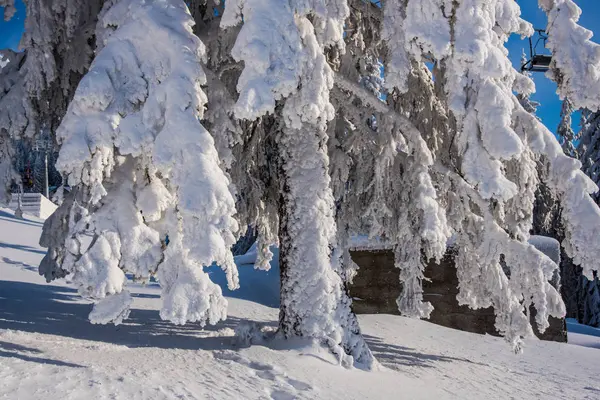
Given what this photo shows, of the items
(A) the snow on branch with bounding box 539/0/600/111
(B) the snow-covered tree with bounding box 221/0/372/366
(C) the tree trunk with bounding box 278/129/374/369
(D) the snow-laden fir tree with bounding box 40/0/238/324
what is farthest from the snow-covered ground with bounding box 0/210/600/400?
(A) the snow on branch with bounding box 539/0/600/111

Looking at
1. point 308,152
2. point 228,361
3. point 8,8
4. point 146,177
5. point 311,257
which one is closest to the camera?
point 146,177

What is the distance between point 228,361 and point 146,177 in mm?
2110

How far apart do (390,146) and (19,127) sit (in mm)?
4790

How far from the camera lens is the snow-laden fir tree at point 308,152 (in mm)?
4516

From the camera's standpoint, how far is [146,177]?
5051 mm

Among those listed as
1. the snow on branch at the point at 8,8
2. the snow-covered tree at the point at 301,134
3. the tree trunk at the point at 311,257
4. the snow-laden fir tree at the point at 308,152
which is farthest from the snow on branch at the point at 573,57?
the snow on branch at the point at 8,8

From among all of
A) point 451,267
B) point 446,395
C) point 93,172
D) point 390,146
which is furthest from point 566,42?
point 451,267

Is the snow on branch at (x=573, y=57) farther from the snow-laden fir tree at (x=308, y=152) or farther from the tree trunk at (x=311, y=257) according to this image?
the tree trunk at (x=311, y=257)

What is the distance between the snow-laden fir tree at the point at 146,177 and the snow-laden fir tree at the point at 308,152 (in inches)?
0.6

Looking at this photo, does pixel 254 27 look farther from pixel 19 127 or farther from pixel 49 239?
pixel 49 239

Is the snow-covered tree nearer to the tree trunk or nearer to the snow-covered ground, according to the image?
the tree trunk

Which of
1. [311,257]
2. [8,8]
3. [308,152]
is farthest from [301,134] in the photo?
[8,8]

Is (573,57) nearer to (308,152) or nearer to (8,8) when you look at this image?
(308,152)

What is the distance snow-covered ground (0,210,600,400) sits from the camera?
163 inches
